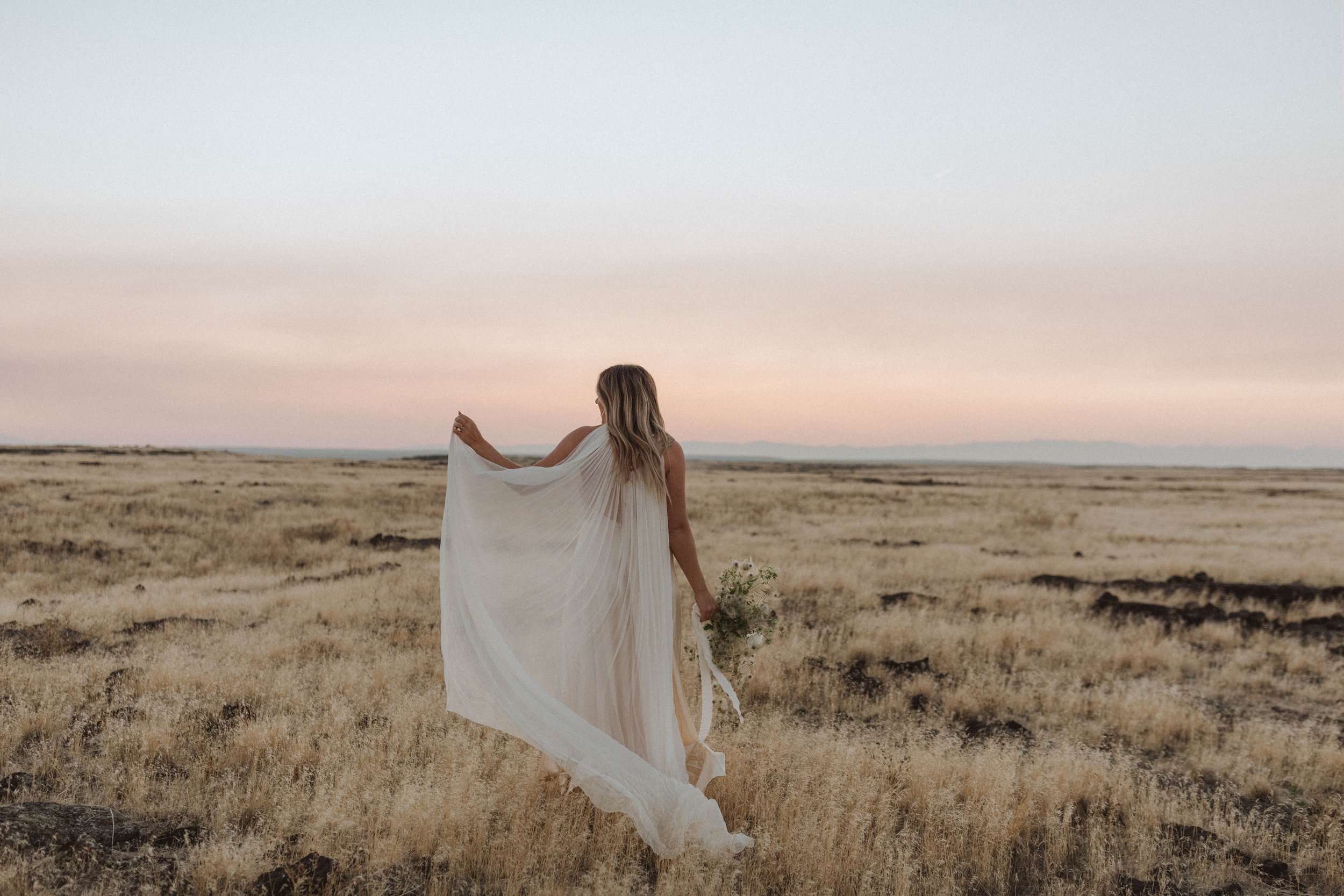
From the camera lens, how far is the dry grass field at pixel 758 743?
416 centimetres

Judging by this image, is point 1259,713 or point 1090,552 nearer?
point 1259,713

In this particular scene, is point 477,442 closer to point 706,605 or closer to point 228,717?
point 706,605

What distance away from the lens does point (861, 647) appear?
376 inches

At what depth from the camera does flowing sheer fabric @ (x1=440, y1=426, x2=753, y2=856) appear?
173 inches

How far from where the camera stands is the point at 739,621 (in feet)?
15.3

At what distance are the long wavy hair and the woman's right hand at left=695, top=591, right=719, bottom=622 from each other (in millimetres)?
772

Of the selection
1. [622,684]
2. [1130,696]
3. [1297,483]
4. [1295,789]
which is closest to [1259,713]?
[1130,696]

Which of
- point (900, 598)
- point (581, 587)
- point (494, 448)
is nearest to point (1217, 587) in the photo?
point (900, 598)

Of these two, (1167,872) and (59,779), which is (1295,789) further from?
(59,779)

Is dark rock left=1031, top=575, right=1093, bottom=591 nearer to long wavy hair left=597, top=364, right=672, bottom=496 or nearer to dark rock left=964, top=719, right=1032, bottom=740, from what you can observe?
dark rock left=964, top=719, right=1032, bottom=740

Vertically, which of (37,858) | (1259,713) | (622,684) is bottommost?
(1259,713)

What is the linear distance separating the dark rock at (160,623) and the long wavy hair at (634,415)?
25.2 ft

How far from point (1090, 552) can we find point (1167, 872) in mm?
17527

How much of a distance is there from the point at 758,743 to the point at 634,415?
123 inches
